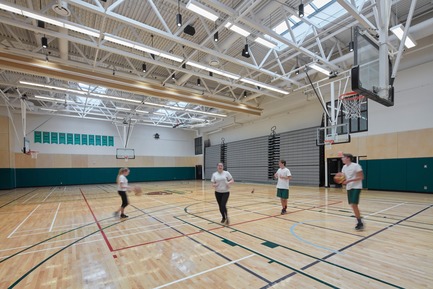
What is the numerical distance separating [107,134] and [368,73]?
23.8 metres

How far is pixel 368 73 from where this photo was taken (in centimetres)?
552

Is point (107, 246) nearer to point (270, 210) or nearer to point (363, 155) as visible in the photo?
point (270, 210)

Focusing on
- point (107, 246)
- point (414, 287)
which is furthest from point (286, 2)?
point (107, 246)

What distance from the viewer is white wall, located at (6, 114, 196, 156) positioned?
797 inches

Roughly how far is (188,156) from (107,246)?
24601 millimetres

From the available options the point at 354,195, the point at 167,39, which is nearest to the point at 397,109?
the point at 354,195

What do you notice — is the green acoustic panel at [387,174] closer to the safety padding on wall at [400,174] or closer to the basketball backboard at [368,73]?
the safety padding on wall at [400,174]

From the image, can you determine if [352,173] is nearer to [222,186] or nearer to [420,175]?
[222,186]

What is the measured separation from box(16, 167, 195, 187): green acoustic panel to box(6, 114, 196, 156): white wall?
181cm

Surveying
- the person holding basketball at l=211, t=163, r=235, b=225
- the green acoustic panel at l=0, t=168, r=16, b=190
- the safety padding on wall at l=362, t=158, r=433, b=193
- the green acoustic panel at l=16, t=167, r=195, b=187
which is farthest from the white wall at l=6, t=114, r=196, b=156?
the person holding basketball at l=211, t=163, r=235, b=225

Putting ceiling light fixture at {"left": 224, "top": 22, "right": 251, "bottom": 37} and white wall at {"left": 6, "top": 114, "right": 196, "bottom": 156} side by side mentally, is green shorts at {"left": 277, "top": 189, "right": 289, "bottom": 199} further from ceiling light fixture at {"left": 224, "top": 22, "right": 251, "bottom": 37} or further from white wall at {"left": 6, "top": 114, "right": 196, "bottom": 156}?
white wall at {"left": 6, "top": 114, "right": 196, "bottom": 156}

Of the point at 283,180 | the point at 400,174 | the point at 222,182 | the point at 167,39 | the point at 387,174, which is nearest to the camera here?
the point at 222,182

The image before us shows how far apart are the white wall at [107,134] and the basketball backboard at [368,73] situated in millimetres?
23284

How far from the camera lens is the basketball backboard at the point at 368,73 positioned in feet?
16.7
